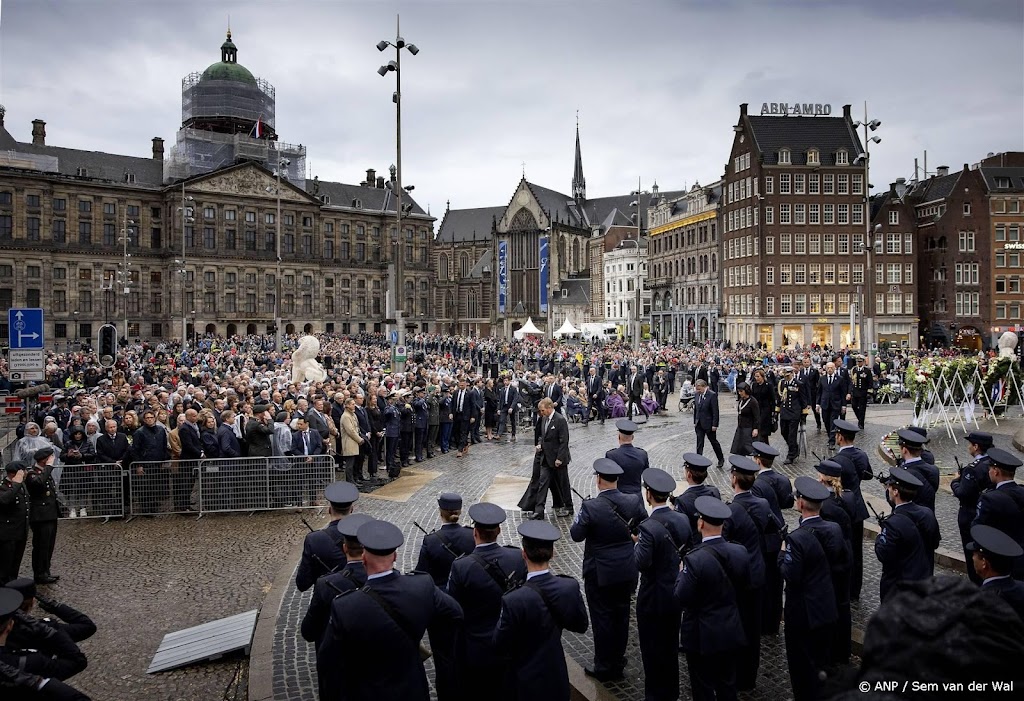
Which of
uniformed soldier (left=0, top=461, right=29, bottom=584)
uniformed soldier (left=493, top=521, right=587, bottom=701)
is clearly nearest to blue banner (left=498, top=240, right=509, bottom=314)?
uniformed soldier (left=0, top=461, right=29, bottom=584)

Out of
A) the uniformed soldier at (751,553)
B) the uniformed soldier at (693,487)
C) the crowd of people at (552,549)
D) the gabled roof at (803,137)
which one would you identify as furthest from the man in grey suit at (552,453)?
the gabled roof at (803,137)

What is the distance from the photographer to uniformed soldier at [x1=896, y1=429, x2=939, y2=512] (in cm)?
735

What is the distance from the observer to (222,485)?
40.0 feet

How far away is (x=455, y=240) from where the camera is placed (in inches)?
4803

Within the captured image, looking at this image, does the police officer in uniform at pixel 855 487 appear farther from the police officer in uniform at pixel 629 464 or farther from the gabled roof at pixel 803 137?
the gabled roof at pixel 803 137

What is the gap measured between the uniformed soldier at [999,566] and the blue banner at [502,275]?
102 meters

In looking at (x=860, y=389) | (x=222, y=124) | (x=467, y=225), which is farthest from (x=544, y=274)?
(x=860, y=389)

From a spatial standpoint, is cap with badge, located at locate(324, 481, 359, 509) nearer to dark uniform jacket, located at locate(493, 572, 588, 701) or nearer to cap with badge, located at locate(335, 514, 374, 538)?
cap with badge, located at locate(335, 514, 374, 538)

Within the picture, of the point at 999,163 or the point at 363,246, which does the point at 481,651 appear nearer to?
the point at 999,163

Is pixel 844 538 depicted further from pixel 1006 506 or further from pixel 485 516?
pixel 485 516

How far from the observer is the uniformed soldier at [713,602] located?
514cm

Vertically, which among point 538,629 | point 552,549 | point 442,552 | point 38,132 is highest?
point 38,132

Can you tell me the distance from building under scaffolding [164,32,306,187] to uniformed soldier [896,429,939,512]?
274 feet

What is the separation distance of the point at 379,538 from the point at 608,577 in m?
2.69
